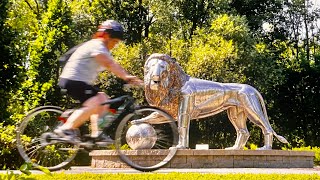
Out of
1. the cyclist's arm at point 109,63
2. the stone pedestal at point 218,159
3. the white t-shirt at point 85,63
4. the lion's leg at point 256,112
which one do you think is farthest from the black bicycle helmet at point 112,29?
the lion's leg at point 256,112

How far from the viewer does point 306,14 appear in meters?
37.6

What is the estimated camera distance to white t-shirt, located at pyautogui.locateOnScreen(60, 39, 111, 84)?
6.72m

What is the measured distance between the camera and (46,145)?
729 centimetres

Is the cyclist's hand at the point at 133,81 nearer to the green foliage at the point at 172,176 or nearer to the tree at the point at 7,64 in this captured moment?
the green foliage at the point at 172,176

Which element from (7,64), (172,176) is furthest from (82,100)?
(7,64)

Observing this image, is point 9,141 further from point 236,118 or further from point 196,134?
point 196,134

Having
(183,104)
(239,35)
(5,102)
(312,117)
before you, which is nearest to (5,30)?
(5,102)

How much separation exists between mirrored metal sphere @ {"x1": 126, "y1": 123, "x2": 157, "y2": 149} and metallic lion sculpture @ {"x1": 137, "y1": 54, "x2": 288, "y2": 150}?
3.03ft

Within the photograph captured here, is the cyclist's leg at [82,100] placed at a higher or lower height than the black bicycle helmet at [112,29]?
lower

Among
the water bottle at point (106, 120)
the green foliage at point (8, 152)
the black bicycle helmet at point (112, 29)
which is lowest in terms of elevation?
the green foliage at point (8, 152)

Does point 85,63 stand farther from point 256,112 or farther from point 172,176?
point 256,112

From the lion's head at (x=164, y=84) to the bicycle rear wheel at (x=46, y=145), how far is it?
6325 mm

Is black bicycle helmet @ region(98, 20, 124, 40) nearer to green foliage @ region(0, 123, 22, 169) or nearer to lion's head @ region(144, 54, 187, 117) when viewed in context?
lion's head @ region(144, 54, 187, 117)

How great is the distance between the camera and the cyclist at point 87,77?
6715mm
